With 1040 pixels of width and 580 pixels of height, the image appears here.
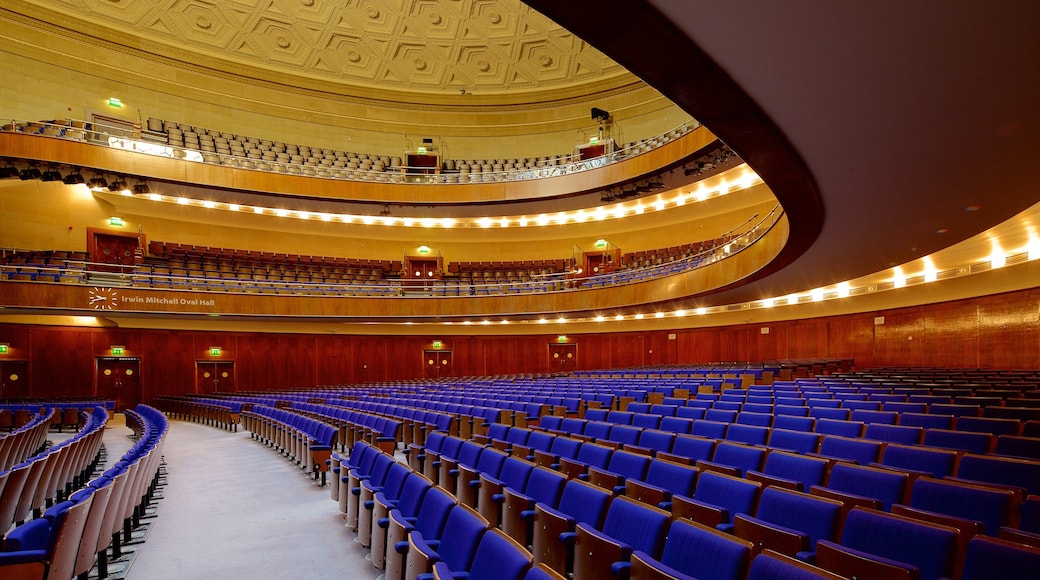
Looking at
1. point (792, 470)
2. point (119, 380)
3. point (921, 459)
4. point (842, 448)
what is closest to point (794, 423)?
point (842, 448)

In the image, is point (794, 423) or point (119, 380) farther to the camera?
point (119, 380)

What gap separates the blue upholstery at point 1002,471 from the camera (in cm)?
337

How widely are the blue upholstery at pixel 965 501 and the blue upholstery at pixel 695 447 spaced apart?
1563 mm

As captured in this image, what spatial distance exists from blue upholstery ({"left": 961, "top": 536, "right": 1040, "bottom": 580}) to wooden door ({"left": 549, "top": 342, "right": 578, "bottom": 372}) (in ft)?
56.9

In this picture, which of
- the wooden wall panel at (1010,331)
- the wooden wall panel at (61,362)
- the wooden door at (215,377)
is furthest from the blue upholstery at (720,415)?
the wooden wall panel at (61,362)

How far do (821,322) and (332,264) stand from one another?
14716 millimetres

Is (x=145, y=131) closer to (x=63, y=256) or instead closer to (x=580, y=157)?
(x=63, y=256)

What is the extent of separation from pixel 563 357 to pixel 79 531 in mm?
17016

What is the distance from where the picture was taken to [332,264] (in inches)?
A: 768

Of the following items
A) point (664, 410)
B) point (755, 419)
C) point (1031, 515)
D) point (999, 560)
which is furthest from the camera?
point (664, 410)

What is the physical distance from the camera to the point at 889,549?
2.59 m

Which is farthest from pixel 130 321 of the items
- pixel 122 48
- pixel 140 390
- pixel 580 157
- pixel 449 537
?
pixel 449 537

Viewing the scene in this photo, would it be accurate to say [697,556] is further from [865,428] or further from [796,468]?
[865,428]

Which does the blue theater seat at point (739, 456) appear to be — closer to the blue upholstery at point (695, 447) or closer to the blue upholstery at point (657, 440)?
the blue upholstery at point (695, 447)
